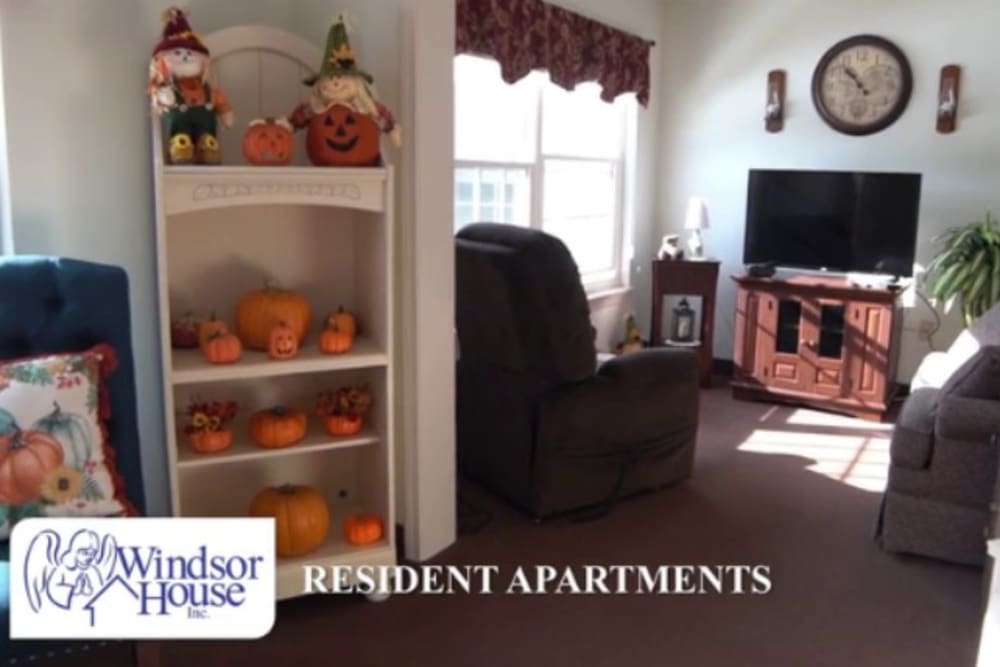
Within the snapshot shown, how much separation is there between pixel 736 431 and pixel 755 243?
127 centimetres

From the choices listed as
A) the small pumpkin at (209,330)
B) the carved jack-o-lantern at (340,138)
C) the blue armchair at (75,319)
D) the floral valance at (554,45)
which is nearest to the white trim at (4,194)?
the blue armchair at (75,319)

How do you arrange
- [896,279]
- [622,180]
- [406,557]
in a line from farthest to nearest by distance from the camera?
[622,180] → [896,279] → [406,557]

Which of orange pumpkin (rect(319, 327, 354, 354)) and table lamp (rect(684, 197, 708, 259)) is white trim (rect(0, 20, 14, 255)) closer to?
orange pumpkin (rect(319, 327, 354, 354))

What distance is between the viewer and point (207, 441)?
2.41 m

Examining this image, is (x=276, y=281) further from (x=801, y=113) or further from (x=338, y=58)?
(x=801, y=113)

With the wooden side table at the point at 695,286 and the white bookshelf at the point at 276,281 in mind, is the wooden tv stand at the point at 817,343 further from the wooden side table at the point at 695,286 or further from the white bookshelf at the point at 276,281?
the white bookshelf at the point at 276,281

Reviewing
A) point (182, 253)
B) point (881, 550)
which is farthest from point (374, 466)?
point (881, 550)

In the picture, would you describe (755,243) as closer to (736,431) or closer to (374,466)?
(736,431)

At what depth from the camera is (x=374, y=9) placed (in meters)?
2.69

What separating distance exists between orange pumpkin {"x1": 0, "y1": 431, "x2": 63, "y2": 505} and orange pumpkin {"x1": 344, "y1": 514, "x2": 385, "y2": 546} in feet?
3.20

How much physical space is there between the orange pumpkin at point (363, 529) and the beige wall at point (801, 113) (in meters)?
3.52

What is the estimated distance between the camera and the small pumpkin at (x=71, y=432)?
6.13 feet

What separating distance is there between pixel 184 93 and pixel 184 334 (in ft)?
2.25

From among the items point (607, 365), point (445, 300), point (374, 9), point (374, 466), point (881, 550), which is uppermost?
point (374, 9)
